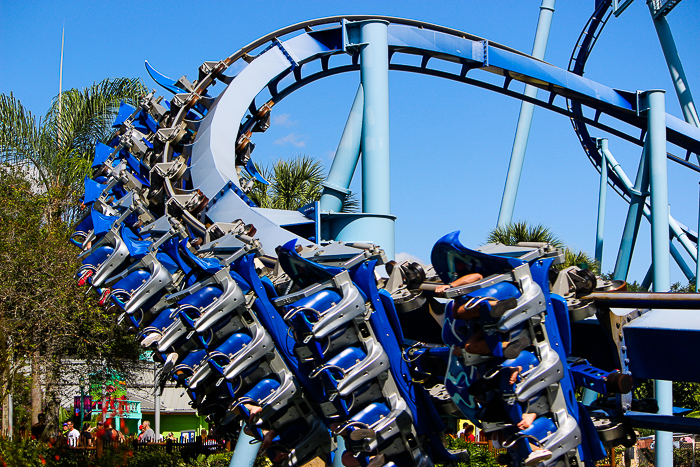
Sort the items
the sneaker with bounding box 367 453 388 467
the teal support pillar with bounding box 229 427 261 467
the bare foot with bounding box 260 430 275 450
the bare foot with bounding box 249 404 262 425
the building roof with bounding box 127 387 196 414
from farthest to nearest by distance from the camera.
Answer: the building roof with bounding box 127 387 196 414
the teal support pillar with bounding box 229 427 261 467
the bare foot with bounding box 260 430 275 450
the bare foot with bounding box 249 404 262 425
the sneaker with bounding box 367 453 388 467

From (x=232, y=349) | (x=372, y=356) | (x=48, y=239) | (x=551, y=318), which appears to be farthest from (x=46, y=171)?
(x=551, y=318)

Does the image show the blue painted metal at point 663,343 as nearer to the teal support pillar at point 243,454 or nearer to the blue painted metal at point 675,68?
the teal support pillar at point 243,454

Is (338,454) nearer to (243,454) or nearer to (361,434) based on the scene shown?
(243,454)

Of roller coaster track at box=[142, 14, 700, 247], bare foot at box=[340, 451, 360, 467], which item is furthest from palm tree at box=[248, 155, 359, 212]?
bare foot at box=[340, 451, 360, 467]

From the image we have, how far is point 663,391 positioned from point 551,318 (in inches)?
174

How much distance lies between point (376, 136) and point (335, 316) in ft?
16.5

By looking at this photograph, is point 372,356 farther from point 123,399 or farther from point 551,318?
point 123,399

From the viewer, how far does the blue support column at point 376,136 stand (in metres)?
11.1

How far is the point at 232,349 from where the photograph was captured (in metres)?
8.51

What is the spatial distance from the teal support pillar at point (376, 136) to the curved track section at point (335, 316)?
1.08 m

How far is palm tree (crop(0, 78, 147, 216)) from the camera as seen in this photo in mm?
22594

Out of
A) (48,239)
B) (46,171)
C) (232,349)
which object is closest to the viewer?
(232,349)

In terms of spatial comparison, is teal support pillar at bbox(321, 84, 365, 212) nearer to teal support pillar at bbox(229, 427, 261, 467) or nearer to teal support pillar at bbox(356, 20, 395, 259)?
teal support pillar at bbox(356, 20, 395, 259)

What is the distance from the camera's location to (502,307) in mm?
5969
